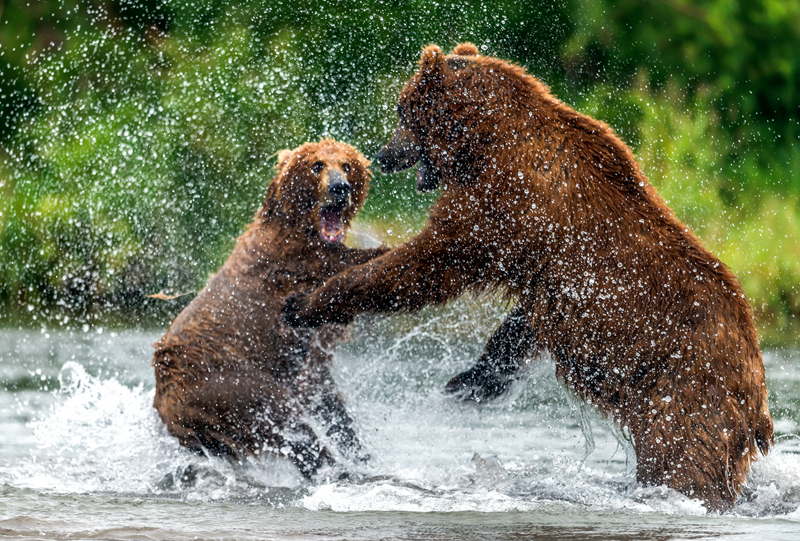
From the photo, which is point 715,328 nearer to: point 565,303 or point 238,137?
point 565,303

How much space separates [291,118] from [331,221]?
417 inches

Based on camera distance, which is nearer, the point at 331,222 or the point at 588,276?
the point at 588,276

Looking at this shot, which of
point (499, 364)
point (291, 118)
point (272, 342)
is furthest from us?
point (291, 118)

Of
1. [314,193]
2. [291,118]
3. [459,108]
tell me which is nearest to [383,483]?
[314,193]

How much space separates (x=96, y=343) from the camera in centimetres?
1098

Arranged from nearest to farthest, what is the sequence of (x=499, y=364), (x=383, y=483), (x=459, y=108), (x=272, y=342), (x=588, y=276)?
1. (x=588, y=276)
2. (x=459, y=108)
3. (x=383, y=483)
4. (x=499, y=364)
5. (x=272, y=342)

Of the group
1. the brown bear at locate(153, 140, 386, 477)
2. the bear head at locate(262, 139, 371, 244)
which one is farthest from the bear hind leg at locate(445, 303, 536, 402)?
the bear head at locate(262, 139, 371, 244)

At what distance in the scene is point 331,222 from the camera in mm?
5105

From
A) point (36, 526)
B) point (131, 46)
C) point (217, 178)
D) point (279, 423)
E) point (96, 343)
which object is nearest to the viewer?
point (36, 526)

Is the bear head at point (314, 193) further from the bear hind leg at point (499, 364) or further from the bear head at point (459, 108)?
the bear hind leg at point (499, 364)

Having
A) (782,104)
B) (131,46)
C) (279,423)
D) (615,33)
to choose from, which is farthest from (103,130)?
(279,423)

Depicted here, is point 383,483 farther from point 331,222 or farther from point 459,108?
point 459,108

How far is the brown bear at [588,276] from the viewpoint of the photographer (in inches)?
162

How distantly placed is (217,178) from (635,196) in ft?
38.6
